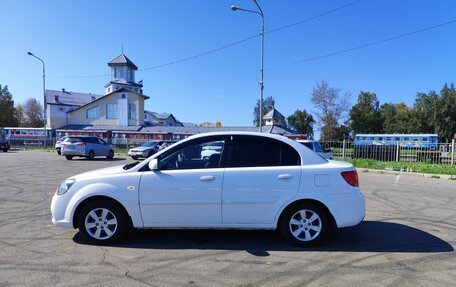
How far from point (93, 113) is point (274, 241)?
69.6 meters

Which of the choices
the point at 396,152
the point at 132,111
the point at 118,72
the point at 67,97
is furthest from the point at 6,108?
the point at 396,152

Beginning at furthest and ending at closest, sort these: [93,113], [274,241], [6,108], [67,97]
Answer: [6,108]
[67,97]
[93,113]
[274,241]

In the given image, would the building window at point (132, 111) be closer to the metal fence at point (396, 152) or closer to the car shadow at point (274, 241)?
the metal fence at point (396, 152)

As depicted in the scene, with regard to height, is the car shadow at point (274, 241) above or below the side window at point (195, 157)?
below

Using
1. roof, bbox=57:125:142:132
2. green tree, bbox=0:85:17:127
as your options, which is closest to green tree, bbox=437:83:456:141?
roof, bbox=57:125:142:132

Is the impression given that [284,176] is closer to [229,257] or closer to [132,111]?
[229,257]

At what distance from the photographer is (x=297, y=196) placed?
5.07m

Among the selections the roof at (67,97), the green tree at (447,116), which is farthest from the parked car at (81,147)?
the green tree at (447,116)

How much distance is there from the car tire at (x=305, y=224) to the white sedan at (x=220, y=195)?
0.01 metres

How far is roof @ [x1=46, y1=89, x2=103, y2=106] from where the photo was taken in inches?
2948

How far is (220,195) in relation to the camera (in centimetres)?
507

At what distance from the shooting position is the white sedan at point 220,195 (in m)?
5.09

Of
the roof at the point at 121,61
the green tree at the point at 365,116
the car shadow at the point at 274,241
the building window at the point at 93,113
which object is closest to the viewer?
the car shadow at the point at 274,241

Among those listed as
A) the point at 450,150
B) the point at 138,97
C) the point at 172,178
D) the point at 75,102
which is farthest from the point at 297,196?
the point at 75,102
